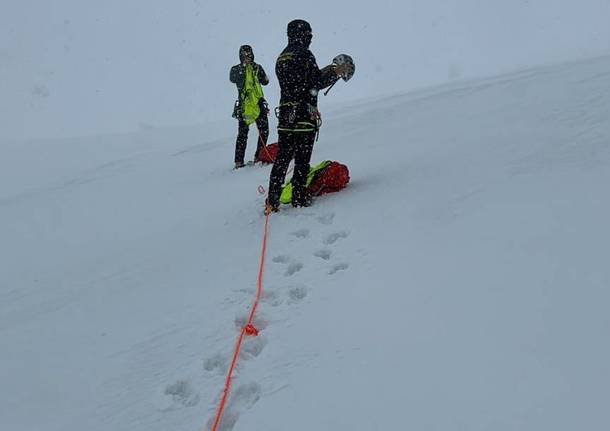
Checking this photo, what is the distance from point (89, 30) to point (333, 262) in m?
30.6

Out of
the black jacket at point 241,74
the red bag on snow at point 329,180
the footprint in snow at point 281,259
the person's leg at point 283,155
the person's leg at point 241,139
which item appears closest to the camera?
the footprint in snow at point 281,259

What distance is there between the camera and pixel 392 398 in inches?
89.0

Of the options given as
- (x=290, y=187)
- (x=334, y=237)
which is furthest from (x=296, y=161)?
(x=334, y=237)

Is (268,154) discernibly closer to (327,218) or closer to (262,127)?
(262,127)

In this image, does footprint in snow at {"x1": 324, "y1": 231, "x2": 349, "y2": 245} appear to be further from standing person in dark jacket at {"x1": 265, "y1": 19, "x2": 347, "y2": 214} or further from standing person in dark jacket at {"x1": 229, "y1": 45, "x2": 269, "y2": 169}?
standing person in dark jacket at {"x1": 229, "y1": 45, "x2": 269, "y2": 169}

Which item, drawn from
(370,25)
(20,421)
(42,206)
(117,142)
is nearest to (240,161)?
(42,206)

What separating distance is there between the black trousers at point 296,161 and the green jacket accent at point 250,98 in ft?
9.75

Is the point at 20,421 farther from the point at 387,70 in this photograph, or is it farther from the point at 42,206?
the point at 387,70

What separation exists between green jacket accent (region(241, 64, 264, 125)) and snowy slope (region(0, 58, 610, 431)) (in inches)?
76.4

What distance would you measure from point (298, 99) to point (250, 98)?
3.16 meters

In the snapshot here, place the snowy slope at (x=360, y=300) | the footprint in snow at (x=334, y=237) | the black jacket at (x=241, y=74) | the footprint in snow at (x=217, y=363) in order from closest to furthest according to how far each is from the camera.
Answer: the snowy slope at (x=360, y=300)
the footprint in snow at (x=217, y=363)
the footprint in snow at (x=334, y=237)
the black jacket at (x=241, y=74)

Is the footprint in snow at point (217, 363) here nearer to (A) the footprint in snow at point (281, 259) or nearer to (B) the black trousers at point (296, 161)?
(A) the footprint in snow at point (281, 259)

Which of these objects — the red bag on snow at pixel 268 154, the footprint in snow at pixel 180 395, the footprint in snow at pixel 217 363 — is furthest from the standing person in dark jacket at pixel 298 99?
the red bag on snow at pixel 268 154

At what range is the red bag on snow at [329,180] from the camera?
523cm
